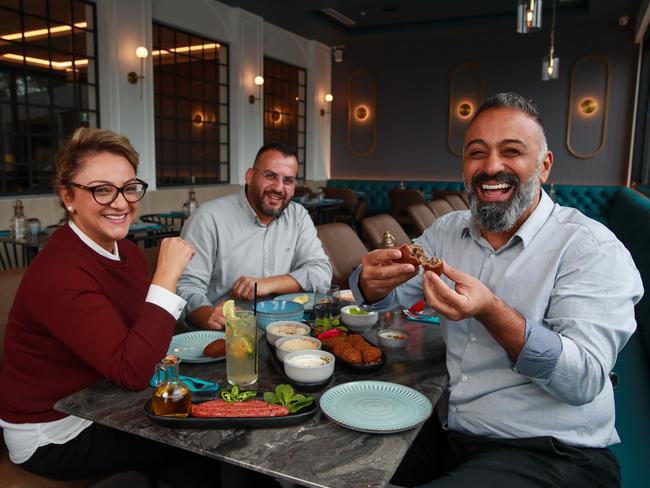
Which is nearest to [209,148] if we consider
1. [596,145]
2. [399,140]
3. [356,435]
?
[399,140]

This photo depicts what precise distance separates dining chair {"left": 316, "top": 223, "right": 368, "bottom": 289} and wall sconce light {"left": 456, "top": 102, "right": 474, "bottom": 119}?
23.2 ft

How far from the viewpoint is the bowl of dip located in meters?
1.46

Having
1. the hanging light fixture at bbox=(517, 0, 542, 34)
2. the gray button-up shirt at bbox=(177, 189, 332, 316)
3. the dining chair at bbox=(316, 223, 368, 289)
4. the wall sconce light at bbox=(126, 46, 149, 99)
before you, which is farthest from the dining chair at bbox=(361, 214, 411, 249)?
the wall sconce light at bbox=(126, 46, 149, 99)

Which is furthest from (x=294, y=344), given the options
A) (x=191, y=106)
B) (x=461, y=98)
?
(x=461, y=98)

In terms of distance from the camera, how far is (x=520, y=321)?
114cm

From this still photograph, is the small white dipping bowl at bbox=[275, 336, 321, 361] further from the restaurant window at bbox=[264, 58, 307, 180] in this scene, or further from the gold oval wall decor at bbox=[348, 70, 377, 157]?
the gold oval wall decor at bbox=[348, 70, 377, 157]

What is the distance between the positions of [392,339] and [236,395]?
53cm

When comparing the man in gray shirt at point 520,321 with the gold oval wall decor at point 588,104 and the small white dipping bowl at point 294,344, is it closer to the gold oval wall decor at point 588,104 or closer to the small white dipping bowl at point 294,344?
the small white dipping bowl at point 294,344

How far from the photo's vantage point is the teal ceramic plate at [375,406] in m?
1.01

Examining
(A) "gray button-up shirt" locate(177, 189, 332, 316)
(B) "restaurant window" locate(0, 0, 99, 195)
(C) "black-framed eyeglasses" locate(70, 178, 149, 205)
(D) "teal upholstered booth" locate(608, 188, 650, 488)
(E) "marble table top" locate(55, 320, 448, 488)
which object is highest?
(B) "restaurant window" locate(0, 0, 99, 195)

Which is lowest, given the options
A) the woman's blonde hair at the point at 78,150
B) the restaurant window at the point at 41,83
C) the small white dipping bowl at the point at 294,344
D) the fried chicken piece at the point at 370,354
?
the fried chicken piece at the point at 370,354

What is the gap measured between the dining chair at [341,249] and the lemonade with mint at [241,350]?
1.53 metres

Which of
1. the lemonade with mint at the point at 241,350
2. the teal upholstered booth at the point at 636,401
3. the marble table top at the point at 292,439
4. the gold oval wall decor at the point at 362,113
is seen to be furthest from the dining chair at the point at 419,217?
the gold oval wall decor at the point at 362,113

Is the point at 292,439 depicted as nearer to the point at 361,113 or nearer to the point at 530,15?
the point at 530,15
